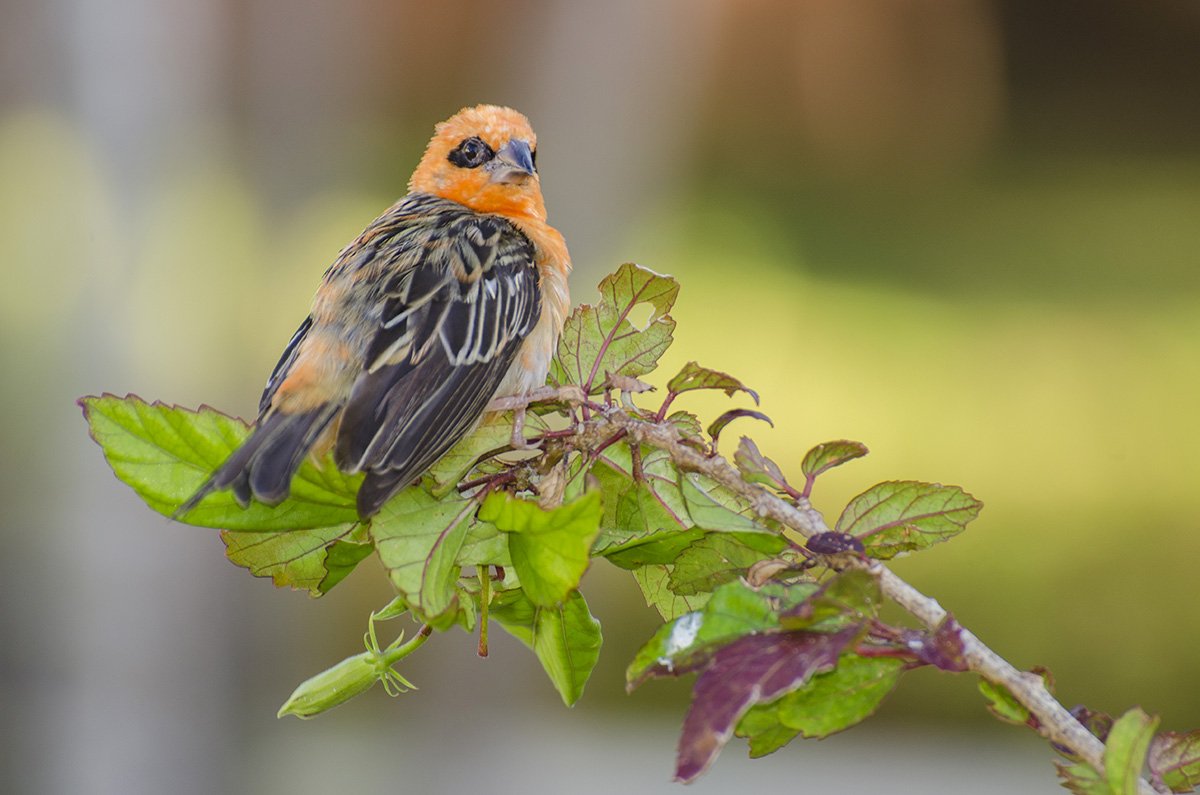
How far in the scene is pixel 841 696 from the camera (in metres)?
0.73

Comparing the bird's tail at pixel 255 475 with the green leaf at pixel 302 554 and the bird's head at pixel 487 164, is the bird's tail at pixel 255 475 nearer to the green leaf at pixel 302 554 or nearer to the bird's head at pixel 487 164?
the green leaf at pixel 302 554

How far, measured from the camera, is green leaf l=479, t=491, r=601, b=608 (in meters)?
0.72

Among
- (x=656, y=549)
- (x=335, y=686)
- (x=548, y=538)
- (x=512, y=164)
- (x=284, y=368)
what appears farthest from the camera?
(x=512, y=164)

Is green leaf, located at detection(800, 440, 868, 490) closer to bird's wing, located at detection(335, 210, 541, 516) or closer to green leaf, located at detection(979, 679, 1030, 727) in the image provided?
green leaf, located at detection(979, 679, 1030, 727)

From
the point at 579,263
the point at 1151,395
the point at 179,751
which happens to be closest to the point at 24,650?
the point at 179,751

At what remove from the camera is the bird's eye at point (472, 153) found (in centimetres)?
220

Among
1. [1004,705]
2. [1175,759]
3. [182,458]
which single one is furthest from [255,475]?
[1175,759]

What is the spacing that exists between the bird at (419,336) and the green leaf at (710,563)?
0.49 ft

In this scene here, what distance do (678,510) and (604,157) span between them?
382 centimetres

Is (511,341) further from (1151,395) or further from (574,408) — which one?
(1151,395)

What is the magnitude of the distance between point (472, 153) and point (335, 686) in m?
1.41

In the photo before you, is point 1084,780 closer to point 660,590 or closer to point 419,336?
point 660,590

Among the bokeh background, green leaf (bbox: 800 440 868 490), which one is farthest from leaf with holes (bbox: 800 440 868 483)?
the bokeh background

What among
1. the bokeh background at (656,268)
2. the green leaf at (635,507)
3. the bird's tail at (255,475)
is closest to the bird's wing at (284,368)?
the bird's tail at (255,475)
